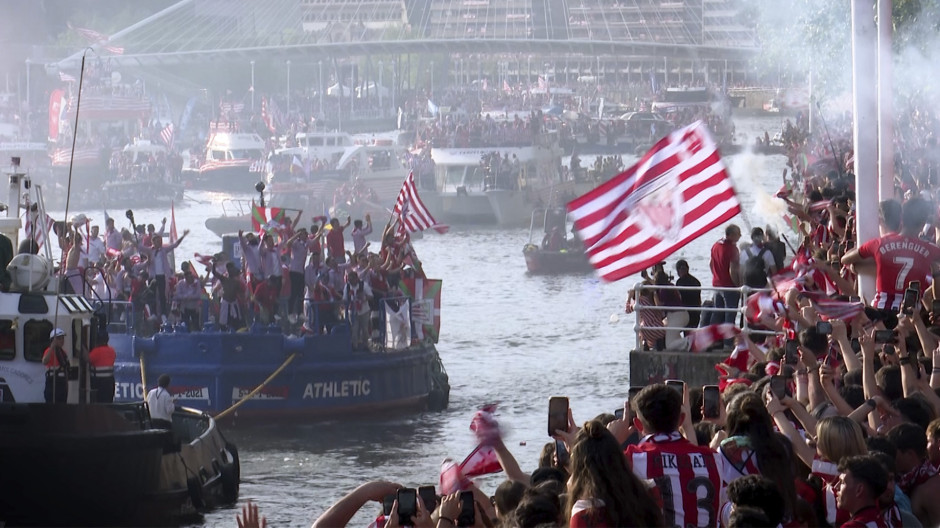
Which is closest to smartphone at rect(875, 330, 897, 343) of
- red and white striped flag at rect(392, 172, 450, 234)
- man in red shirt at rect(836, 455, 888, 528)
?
man in red shirt at rect(836, 455, 888, 528)

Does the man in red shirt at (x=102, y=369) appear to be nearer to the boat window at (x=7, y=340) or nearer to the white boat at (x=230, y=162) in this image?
the boat window at (x=7, y=340)

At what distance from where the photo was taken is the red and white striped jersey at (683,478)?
7617 millimetres

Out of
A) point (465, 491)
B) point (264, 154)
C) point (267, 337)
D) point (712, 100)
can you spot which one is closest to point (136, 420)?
point (267, 337)

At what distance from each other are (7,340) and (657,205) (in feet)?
33.4

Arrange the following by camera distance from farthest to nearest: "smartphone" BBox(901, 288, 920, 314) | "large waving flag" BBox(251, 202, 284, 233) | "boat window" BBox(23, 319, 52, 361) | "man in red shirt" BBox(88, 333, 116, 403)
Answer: "large waving flag" BBox(251, 202, 284, 233), "man in red shirt" BBox(88, 333, 116, 403), "boat window" BBox(23, 319, 52, 361), "smartphone" BBox(901, 288, 920, 314)

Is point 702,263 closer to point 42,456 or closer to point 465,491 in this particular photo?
point 42,456

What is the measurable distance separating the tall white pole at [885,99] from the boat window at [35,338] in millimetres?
9391

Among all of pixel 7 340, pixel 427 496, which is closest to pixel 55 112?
pixel 7 340

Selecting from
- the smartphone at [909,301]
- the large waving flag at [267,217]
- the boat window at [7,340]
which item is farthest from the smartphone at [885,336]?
the large waving flag at [267,217]

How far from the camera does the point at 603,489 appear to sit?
6.95m

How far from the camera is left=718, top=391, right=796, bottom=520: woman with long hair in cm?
769

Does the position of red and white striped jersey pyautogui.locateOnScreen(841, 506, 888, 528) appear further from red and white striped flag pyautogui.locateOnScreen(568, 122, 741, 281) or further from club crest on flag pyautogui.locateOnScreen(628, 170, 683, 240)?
club crest on flag pyautogui.locateOnScreen(628, 170, 683, 240)

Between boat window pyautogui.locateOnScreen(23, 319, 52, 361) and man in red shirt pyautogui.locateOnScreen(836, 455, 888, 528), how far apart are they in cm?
1381

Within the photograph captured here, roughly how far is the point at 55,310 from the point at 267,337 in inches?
318
